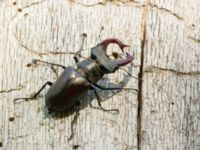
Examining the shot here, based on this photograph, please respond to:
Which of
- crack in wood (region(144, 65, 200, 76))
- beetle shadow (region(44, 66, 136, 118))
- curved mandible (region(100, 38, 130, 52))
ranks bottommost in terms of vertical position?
beetle shadow (region(44, 66, 136, 118))

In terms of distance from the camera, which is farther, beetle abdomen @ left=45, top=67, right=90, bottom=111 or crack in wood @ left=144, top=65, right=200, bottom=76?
crack in wood @ left=144, top=65, right=200, bottom=76

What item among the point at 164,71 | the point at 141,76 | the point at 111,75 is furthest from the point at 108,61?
the point at 164,71

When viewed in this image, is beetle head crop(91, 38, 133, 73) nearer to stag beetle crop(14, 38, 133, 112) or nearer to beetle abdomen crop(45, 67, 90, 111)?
stag beetle crop(14, 38, 133, 112)

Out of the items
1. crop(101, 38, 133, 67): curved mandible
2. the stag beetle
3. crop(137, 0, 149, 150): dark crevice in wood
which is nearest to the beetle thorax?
the stag beetle

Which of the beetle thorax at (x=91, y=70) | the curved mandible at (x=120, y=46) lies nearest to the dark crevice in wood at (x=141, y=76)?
the curved mandible at (x=120, y=46)

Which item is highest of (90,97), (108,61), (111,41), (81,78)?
(111,41)

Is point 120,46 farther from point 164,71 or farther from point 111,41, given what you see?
point 164,71
